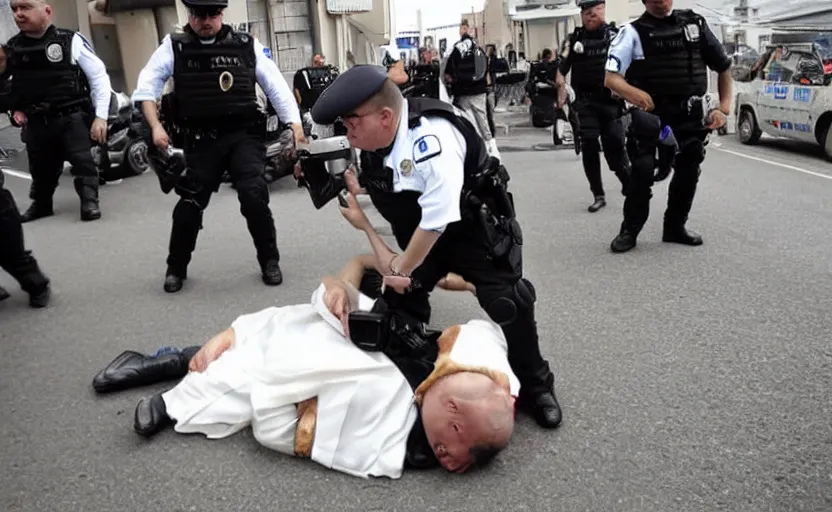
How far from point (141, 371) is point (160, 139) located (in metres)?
1.80

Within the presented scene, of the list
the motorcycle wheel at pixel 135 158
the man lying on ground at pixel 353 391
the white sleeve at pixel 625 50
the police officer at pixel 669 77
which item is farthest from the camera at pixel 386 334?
the motorcycle wheel at pixel 135 158

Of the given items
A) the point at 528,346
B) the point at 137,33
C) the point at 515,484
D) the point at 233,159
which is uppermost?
the point at 137,33

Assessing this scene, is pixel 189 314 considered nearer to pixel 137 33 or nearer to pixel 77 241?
pixel 77 241

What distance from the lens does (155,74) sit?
4711mm

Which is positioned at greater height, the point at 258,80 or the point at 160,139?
the point at 258,80

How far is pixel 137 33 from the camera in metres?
16.2

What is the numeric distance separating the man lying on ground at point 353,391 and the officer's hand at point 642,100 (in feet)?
9.36

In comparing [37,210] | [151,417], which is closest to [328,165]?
[151,417]

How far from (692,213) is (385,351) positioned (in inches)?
189

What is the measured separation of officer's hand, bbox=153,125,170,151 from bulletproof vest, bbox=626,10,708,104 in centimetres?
327

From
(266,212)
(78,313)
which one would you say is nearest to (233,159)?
(266,212)

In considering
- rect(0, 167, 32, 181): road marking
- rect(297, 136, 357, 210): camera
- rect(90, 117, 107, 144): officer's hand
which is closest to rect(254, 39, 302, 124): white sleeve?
Answer: rect(297, 136, 357, 210): camera

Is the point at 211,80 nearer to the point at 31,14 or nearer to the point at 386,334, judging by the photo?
the point at 31,14

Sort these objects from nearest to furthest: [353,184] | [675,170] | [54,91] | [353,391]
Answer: [353,391]
[353,184]
[675,170]
[54,91]
